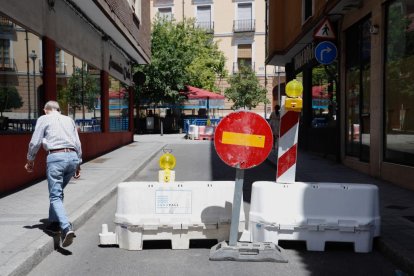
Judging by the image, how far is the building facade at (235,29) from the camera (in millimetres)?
47531

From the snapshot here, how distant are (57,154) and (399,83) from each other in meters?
6.93

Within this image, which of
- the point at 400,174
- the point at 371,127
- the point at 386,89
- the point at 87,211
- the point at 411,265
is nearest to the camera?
the point at 411,265

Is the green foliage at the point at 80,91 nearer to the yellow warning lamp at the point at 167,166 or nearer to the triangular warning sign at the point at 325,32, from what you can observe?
the triangular warning sign at the point at 325,32

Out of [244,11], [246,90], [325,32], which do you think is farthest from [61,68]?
[244,11]

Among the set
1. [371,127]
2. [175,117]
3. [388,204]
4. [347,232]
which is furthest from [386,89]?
[175,117]

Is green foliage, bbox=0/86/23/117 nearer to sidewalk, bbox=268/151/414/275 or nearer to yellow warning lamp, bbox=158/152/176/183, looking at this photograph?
yellow warning lamp, bbox=158/152/176/183

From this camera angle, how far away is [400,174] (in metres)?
9.13

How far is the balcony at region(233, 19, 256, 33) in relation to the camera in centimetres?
4741

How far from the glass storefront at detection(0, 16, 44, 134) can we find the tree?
113 ft

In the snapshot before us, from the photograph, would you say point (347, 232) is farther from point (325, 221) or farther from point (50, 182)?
point (50, 182)

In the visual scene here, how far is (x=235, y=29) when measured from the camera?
4791cm

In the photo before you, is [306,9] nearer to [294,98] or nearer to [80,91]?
[80,91]

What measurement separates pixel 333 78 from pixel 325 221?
9.50 metres

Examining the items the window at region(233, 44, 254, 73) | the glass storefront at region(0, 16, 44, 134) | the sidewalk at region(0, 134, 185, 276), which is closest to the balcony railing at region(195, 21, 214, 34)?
the window at region(233, 44, 254, 73)
